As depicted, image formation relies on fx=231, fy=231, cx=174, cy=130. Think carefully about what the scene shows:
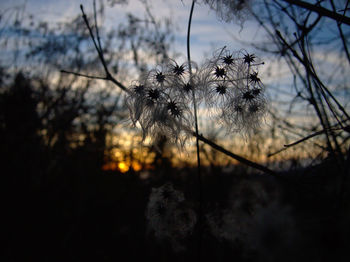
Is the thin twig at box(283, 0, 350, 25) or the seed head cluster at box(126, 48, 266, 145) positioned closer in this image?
the thin twig at box(283, 0, 350, 25)

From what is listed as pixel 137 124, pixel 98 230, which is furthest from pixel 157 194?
pixel 98 230

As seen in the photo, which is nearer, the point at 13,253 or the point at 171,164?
the point at 13,253

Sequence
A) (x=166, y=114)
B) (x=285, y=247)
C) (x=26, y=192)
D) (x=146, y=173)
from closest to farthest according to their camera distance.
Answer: (x=166, y=114), (x=285, y=247), (x=146, y=173), (x=26, y=192)

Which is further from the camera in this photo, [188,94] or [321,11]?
[188,94]

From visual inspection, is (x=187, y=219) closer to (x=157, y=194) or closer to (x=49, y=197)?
(x=157, y=194)

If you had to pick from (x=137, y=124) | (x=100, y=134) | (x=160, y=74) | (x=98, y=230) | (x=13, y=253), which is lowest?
(x=13, y=253)

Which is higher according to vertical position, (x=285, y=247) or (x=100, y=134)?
(x=100, y=134)

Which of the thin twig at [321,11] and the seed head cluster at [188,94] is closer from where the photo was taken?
the thin twig at [321,11]

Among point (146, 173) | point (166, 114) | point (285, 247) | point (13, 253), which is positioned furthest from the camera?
point (146, 173)
